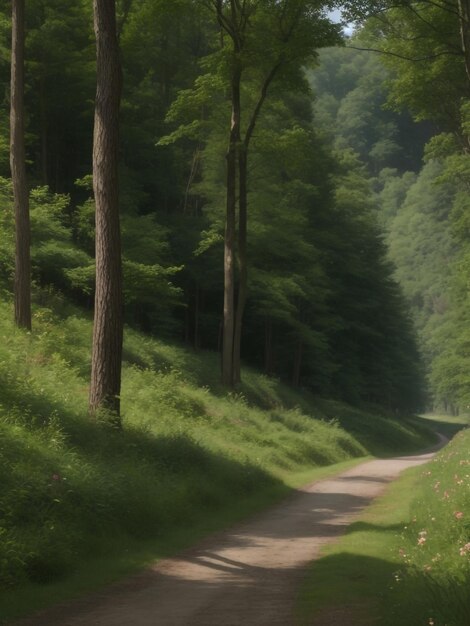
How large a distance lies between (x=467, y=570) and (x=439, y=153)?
3236 centimetres

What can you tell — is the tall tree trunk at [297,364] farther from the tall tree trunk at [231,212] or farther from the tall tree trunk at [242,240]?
the tall tree trunk at [231,212]

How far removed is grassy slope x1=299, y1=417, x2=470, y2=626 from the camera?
22.4ft

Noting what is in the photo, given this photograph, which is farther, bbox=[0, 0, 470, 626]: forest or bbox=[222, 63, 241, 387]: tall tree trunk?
bbox=[222, 63, 241, 387]: tall tree trunk

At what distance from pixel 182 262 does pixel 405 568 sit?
1280 inches

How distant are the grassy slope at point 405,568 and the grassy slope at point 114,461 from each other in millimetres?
2748

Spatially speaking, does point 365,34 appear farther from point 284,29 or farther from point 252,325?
point 252,325

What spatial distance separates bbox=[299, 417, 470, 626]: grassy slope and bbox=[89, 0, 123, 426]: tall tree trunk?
608 cm

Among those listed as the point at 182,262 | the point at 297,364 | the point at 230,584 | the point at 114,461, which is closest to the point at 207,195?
the point at 182,262

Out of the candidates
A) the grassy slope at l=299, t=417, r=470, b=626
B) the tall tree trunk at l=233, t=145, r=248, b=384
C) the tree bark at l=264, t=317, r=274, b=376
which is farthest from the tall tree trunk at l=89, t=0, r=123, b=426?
the tree bark at l=264, t=317, r=274, b=376

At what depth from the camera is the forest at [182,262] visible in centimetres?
1462

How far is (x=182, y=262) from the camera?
41312 mm

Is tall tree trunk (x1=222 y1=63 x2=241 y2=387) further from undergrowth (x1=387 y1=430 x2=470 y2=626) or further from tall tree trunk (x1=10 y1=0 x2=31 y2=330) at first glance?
undergrowth (x1=387 y1=430 x2=470 y2=626)

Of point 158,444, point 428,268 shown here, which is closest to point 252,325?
point 158,444

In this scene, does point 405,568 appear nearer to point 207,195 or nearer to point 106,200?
point 106,200
